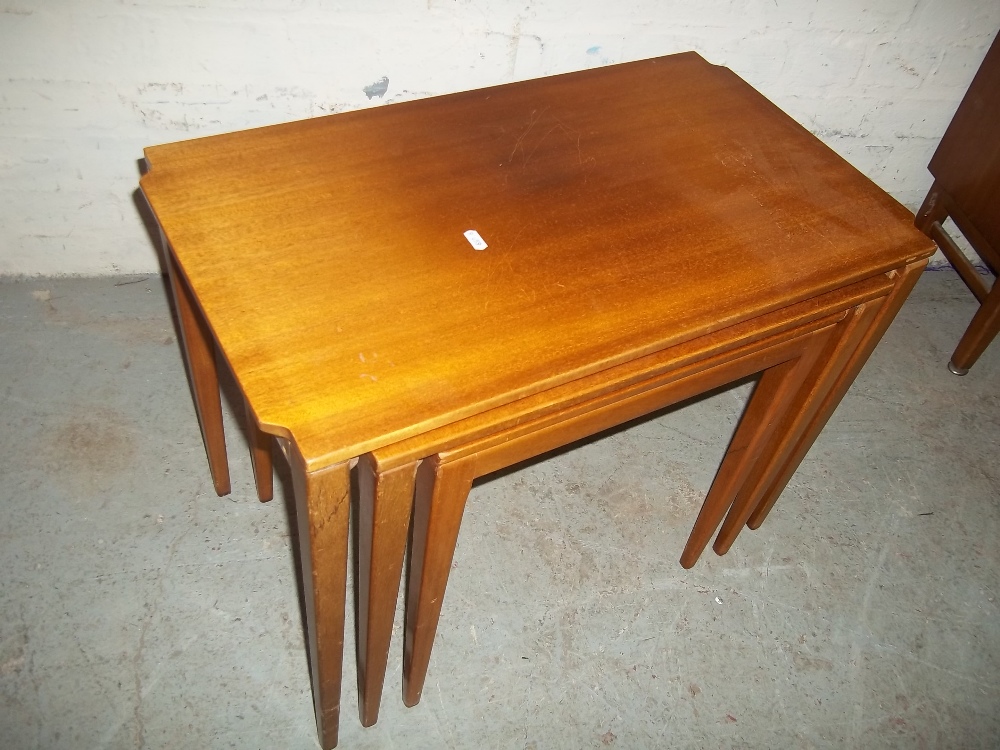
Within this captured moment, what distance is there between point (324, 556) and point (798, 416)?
2.29 ft

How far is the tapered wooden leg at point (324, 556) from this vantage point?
761 millimetres

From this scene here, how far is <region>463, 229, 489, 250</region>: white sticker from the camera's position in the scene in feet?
3.17

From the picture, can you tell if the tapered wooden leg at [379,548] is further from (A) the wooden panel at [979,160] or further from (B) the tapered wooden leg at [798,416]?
(A) the wooden panel at [979,160]

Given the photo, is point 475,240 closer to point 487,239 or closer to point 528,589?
point 487,239

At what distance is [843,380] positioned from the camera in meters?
1.18

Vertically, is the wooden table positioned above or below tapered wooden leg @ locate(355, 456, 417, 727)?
above

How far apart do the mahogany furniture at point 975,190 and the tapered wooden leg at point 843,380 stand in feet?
2.23

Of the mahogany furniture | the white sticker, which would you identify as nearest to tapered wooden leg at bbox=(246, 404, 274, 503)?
the white sticker

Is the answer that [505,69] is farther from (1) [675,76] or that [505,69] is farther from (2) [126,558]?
(2) [126,558]

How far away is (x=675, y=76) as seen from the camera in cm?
130

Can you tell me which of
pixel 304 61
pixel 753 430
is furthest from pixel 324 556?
pixel 304 61

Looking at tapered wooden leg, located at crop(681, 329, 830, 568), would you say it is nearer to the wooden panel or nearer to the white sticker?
the white sticker

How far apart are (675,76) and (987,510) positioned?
3.31 ft

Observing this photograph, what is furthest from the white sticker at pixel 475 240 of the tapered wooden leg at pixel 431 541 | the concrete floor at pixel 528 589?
the concrete floor at pixel 528 589
